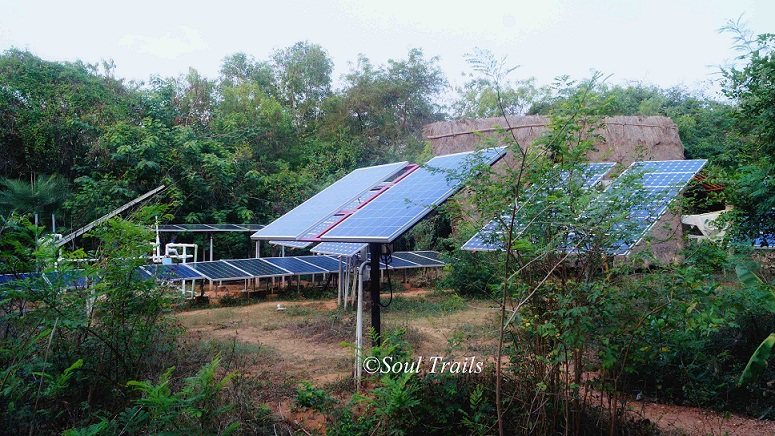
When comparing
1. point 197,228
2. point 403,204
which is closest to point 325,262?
point 197,228

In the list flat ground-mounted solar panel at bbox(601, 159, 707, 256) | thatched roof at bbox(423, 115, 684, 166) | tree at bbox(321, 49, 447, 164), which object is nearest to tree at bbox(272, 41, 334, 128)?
tree at bbox(321, 49, 447, 164)

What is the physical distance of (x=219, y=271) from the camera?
1140 cm

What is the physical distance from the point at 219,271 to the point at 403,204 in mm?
6620

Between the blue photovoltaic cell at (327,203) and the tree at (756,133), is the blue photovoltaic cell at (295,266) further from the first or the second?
the tree at (756,133)

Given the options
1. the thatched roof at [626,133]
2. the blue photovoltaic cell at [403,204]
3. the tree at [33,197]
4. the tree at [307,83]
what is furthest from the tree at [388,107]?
the blue photovoltaic cell at [403,204]

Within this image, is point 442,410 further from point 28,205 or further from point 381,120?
point 381,120

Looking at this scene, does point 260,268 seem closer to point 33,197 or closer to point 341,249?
point 341,249

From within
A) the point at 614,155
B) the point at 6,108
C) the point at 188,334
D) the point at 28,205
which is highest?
the point at 6,108

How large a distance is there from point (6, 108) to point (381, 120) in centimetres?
1197

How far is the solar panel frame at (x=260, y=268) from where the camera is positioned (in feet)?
38.0

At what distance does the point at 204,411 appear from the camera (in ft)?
10.7

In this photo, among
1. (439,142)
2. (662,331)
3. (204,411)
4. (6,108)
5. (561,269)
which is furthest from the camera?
(439,142)

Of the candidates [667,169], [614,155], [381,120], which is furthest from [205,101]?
[667,169]

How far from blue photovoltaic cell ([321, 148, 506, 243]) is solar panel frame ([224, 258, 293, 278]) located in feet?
17.9
